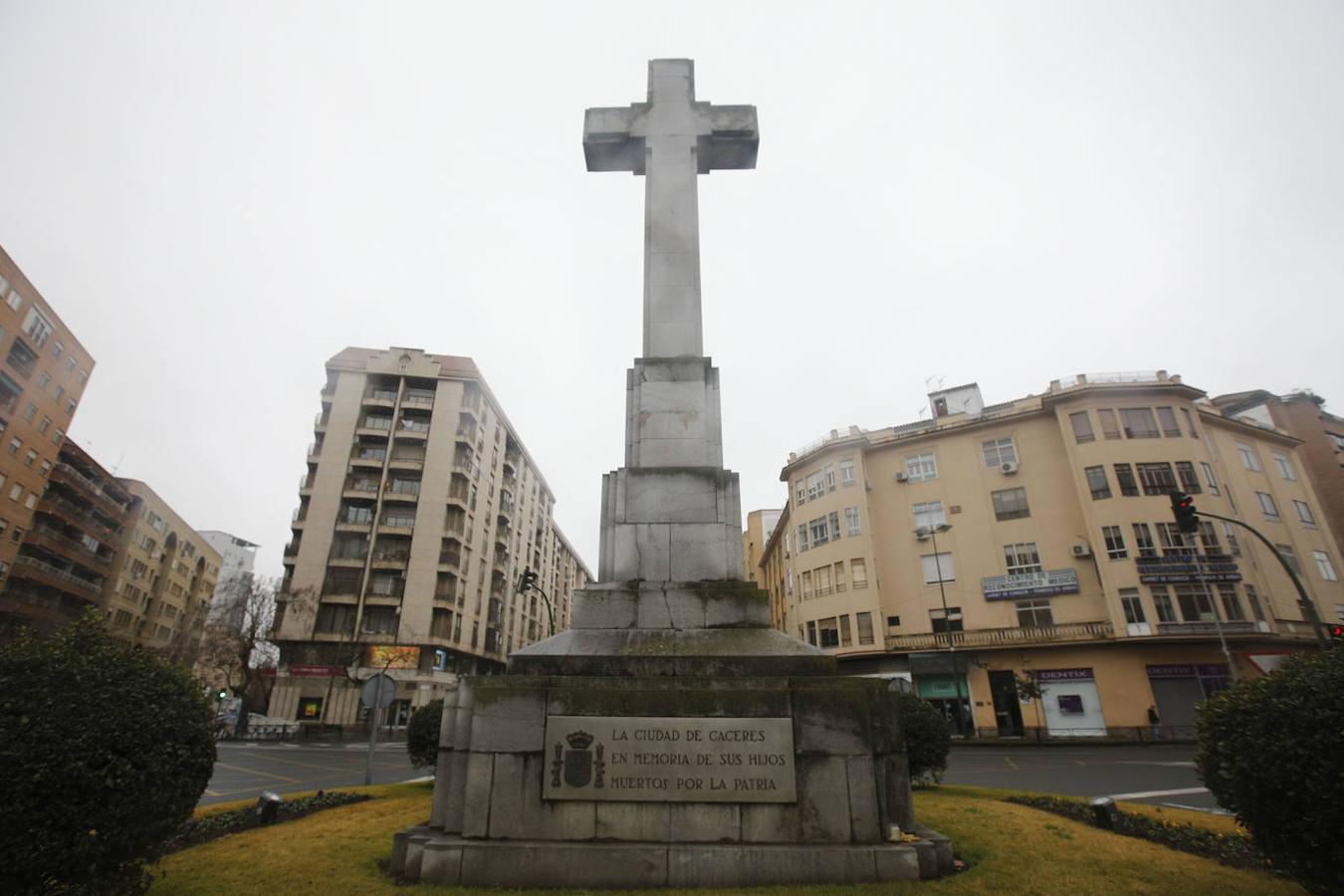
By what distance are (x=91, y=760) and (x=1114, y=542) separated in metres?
40.8

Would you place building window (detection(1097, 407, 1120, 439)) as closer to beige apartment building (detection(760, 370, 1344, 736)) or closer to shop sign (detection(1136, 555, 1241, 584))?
beige apartment building (detection(760, 370, 1344, 736))

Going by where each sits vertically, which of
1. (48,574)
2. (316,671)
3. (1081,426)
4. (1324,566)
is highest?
(1081,426)

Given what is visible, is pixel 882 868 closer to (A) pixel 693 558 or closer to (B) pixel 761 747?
(B) pixel 761 747

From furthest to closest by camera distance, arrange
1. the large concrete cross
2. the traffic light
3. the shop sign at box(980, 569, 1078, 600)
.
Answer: the shop sign at box(980, 569, 1078, 600), the traffic light, the large concrete cross

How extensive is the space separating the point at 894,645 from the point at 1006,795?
2880cm

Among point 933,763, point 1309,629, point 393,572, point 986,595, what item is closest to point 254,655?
point 393,572

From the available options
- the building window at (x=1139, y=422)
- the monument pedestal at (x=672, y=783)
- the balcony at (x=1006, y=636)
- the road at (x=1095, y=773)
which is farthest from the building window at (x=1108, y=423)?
the monument pedestal at (x=672, y=783)

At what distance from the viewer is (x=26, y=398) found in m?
46.9

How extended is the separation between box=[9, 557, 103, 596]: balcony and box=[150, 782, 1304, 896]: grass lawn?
5923 centimetres

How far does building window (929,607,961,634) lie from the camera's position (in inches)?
1495

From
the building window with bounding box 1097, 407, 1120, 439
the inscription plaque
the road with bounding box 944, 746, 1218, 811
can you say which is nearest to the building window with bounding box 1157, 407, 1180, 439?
the building window with bounding box 1097, 407, 1120, 439

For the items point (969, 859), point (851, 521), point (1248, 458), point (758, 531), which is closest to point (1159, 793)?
point (969, 859)

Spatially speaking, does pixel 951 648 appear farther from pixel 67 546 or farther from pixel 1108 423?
pixel 67 546

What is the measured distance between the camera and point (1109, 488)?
35094 mm
